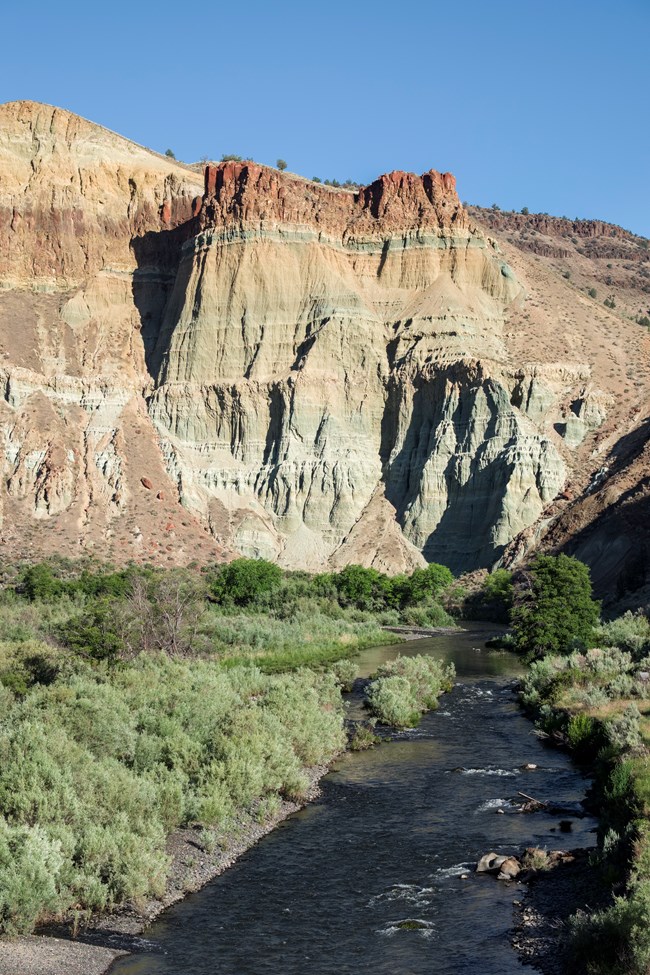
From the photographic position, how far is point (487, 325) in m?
96.0

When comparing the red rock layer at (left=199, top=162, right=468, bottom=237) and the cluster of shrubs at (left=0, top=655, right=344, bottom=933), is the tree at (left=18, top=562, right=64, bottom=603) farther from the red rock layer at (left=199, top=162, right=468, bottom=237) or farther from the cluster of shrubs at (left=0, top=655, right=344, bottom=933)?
the red rock layer at (left=199, top=162, right=468, bottom=237)

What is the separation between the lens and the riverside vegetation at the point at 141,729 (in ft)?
54.3

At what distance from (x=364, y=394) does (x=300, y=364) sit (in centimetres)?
683

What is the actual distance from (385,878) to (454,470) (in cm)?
6902

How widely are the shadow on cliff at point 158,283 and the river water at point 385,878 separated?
76339 millimetres

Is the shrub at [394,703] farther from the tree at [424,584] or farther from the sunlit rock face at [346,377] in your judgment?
the sunlit rock face at [346,377]

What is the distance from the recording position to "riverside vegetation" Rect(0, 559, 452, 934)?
16.6 meters

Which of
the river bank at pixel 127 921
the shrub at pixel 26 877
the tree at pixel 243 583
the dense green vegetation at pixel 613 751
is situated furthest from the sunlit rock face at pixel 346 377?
the shrub at pixel 26 877

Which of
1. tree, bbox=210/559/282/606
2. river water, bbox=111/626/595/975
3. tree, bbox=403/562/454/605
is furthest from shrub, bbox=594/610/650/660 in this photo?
tree, bbox=210/559/282/606

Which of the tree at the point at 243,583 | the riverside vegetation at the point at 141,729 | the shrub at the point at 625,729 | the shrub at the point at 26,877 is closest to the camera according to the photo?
the shrub at the point at 26,877

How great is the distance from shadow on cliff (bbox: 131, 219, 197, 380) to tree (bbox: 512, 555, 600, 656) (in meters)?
57.6

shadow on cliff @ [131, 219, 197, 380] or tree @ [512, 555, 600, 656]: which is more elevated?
shadow on cliff @ [131, 219, 197, 380]

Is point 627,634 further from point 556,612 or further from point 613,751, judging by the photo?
point 613,751

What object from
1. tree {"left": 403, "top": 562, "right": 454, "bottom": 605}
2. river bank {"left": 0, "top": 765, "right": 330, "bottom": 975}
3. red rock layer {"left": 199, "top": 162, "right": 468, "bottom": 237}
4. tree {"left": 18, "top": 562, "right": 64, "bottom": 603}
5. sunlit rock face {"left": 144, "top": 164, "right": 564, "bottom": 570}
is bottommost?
tree {"left": 18, "top": 562, "right": 64, "bottom": 603}
